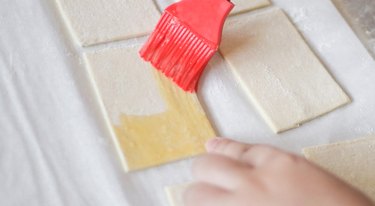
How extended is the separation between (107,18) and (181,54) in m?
0.19

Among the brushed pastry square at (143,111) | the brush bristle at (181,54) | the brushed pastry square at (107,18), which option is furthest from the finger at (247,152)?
the brushed pastry square at (107,18)

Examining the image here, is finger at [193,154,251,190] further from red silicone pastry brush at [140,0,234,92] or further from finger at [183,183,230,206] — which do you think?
red silicone pastry brush at [140,0,234,92]

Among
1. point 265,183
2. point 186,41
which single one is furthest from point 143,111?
point 265,183

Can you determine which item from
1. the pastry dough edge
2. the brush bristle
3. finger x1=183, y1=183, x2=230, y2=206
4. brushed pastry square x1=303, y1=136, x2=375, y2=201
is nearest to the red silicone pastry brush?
the brush bristle

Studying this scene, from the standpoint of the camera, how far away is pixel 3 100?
101 centimetres

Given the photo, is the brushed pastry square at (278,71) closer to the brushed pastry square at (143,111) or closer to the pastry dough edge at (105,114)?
the brushed pastry square at (143,111)

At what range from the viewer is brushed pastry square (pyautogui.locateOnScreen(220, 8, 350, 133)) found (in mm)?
1096

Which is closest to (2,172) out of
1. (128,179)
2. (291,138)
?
(128,179)

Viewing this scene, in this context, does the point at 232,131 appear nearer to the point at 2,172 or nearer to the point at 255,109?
the point at 255,109

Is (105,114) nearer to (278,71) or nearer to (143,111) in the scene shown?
(143,111)

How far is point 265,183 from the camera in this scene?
66 centimetres

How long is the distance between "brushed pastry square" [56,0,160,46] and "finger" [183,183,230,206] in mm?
508

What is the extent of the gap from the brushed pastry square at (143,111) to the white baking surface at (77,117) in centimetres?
2

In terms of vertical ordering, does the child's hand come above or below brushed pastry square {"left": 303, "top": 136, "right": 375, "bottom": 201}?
above
